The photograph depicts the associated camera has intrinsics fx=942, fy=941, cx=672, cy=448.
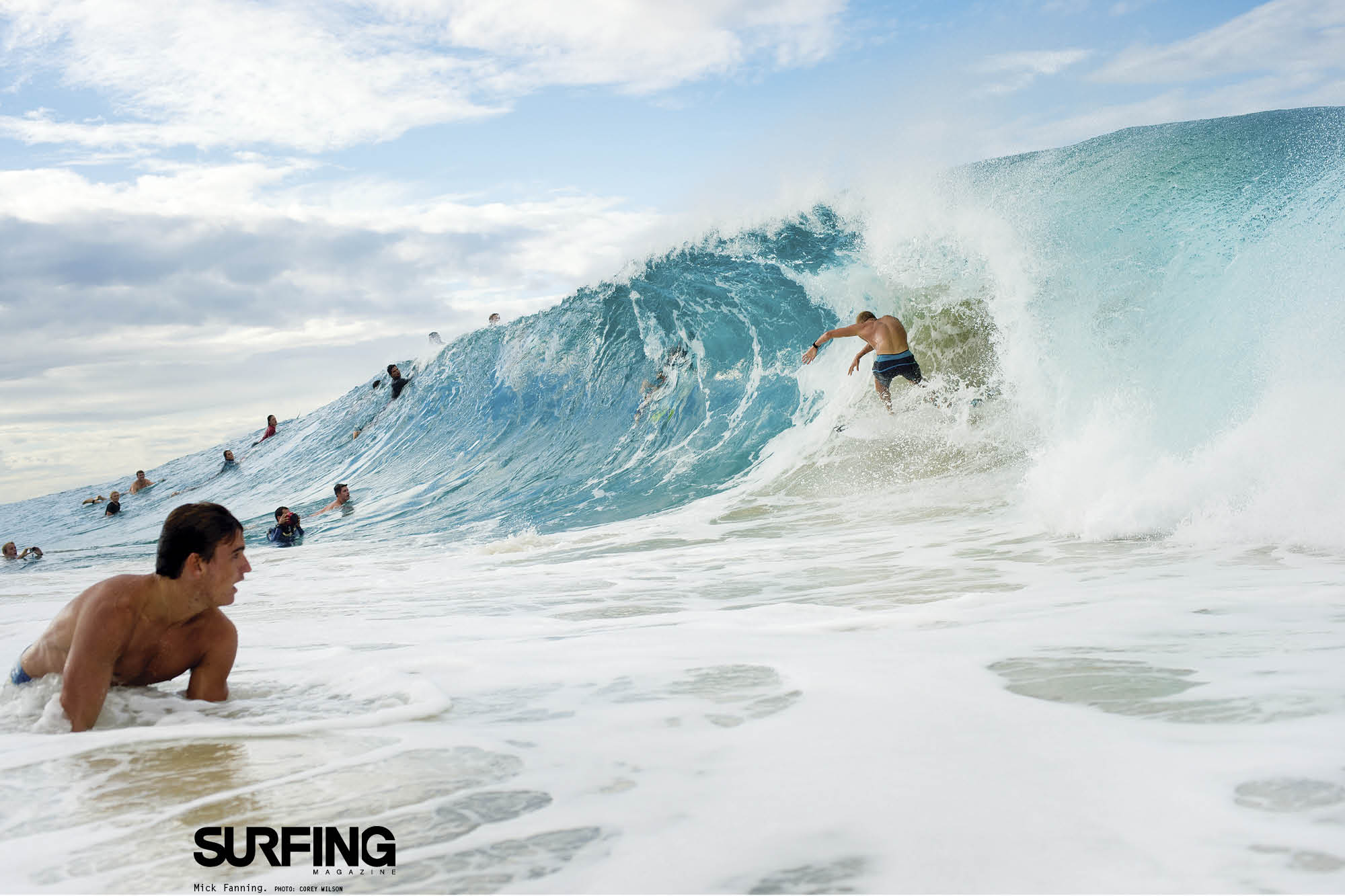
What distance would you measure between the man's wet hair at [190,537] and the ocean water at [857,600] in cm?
48

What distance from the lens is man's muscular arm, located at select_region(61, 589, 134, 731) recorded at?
9.32 ft

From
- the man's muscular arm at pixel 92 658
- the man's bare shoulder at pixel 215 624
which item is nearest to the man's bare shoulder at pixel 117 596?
the man's muscular arm at pixel 92 658

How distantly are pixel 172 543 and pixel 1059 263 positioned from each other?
891cm

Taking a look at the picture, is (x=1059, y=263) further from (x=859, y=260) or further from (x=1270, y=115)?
(x=1270, y=115)

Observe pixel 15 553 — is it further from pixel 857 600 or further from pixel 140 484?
pixel 857 600

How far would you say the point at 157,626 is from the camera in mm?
3043

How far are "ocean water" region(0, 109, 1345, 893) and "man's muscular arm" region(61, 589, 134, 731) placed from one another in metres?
0.10

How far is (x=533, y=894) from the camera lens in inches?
68.3

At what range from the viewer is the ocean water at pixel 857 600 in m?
1.97

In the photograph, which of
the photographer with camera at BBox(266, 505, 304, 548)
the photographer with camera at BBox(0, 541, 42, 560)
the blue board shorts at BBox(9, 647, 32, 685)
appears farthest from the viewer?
the photographer with camera at BBox(0, 541, 42, 560)

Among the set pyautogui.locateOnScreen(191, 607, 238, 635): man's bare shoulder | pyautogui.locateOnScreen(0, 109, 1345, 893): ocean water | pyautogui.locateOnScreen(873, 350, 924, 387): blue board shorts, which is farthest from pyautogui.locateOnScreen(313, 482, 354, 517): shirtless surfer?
pyautogui.locateOnScreen(191, 607, 238, 635): man's bare shoulder

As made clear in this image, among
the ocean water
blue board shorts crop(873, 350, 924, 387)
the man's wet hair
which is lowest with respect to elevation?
the ocean water

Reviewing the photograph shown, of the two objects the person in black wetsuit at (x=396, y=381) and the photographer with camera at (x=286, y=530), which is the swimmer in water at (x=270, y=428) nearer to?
the person in black wetsuit at (x=396, y=381)

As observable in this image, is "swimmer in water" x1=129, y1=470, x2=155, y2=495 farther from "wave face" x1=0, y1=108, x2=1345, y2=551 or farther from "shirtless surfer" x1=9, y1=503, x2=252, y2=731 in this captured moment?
"shirtless surfer" x1=9, y1=503, x2=252, y2=731
